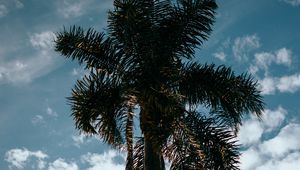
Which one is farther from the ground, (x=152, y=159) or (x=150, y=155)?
(x=150, y=155)

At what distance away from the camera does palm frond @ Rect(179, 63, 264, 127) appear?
15.3 m

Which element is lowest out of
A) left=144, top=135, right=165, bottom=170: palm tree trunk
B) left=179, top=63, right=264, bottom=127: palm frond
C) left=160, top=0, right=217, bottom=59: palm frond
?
left=144, top=135, right=165, bottom=170: palm tree trunk

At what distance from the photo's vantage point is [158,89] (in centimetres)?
1494

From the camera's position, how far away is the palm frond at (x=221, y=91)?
50.3 feet

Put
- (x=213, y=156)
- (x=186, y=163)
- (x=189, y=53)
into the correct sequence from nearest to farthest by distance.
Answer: (x=186, y=163)
(x=213, y=156)
(x=189, y=53)

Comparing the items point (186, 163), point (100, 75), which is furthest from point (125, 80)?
point (186, 163)

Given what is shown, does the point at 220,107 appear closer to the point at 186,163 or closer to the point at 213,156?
the point at 213,156

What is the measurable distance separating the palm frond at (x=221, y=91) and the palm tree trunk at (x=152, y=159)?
1895 mm

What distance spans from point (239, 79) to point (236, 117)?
1159 mm

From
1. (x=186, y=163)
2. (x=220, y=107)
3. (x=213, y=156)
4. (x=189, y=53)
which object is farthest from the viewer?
(x=189, y=53)

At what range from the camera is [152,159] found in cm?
1475

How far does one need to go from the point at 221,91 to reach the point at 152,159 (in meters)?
2.76

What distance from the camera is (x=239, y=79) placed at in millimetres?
15461

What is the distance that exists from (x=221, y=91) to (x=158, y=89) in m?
1.87
